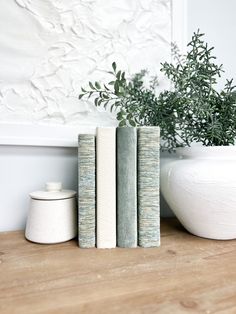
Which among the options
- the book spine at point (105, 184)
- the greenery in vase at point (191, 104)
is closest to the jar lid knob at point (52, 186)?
→ the book spine at point (105, 184)

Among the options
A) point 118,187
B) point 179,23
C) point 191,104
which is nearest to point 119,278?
point 118,187

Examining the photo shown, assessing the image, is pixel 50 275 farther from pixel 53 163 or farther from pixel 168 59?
pixel 168 59

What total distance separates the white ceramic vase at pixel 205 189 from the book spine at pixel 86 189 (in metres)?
0.19

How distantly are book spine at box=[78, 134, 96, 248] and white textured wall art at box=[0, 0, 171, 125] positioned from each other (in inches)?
7.5

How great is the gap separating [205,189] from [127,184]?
0.17m

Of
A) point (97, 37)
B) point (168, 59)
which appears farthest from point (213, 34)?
point (97, 37)

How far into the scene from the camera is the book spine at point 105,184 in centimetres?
57

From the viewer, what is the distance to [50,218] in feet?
1.89

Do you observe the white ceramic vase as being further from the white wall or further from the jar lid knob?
the white wall

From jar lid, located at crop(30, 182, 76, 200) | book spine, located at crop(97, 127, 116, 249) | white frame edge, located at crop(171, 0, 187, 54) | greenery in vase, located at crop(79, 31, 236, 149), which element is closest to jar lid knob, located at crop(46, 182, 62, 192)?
jar lid, located at crop(30, 182, 76, 200)

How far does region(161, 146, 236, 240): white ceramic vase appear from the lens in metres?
0.56

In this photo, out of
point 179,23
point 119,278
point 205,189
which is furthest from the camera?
point 179,23

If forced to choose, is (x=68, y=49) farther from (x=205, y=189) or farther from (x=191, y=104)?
(x=205, y=189)

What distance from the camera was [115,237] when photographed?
0.58 m
